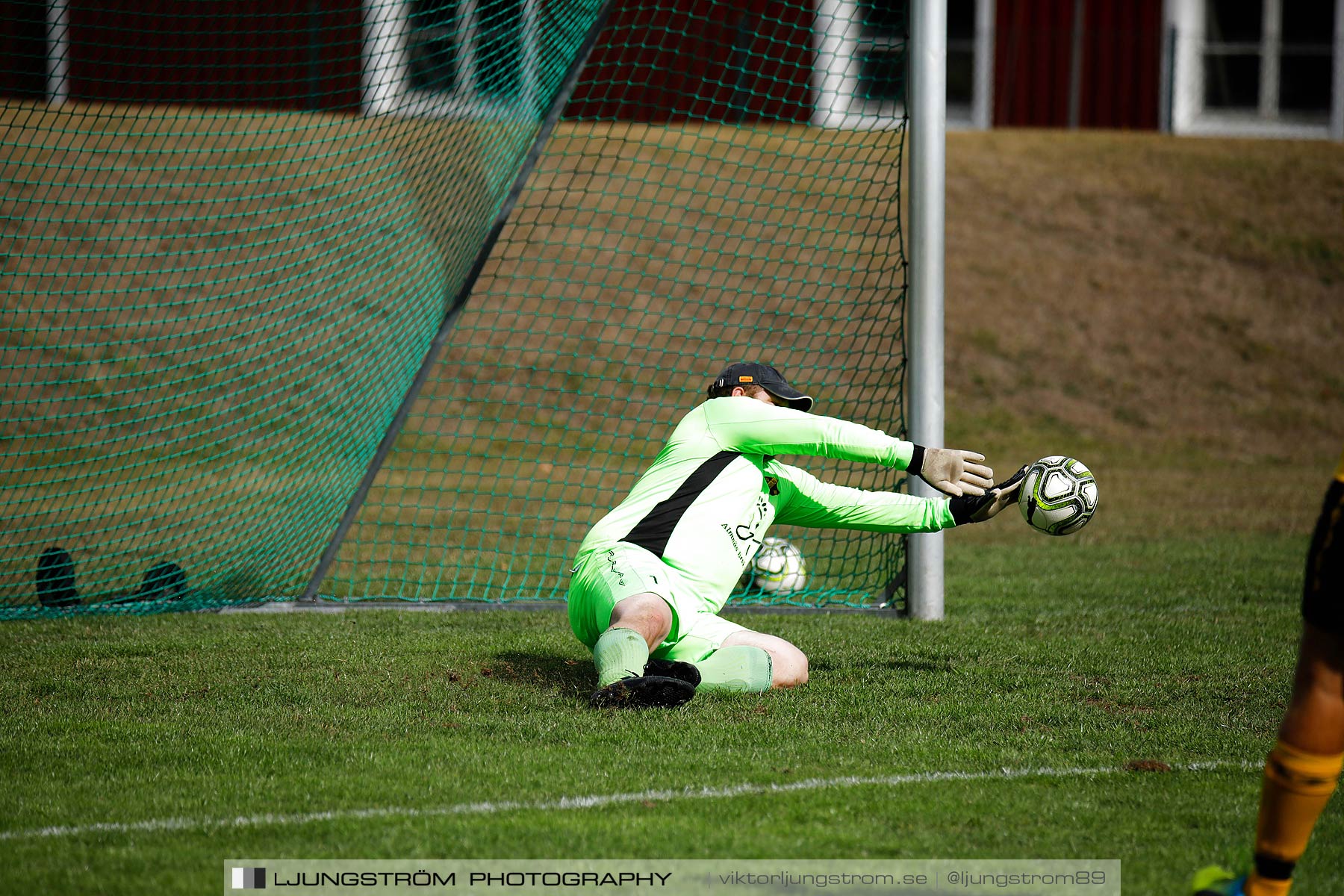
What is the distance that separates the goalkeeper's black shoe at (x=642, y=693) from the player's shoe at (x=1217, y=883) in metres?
1.97

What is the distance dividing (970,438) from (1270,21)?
1165 cm

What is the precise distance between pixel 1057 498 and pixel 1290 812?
2.18 metres

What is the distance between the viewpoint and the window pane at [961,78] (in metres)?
21.4

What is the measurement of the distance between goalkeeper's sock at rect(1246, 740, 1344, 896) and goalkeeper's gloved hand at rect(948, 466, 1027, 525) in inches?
84.4

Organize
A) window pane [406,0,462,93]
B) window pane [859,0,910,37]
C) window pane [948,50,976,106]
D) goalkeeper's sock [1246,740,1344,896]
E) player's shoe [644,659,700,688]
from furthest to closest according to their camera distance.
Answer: window pane [948,50,976,106]
window pane [859,0,910,37]
window pane [406,0,462,93]
player's shoe [644,659,700,688]
goalkeeper's sock [1246,740,1344,896]

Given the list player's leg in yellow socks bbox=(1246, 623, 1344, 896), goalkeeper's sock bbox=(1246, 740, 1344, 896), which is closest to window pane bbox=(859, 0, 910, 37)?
player's leg in yellow socks bbox=(1246, 623, 1344, 896)

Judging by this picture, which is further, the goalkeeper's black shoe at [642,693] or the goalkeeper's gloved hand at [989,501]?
the goalkeeper's gloved hand at [989,501]

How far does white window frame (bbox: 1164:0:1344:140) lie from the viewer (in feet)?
68.4

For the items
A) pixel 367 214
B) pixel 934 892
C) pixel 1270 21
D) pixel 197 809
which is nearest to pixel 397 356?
pixel 367 214

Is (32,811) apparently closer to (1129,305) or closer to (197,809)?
(197,809)

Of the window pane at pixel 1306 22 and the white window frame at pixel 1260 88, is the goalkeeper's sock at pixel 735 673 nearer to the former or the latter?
the white window frame at pixel 1260 88

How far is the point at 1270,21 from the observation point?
21.2 meters

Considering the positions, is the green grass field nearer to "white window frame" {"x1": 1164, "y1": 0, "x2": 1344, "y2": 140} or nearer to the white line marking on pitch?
the white line marking on pitch

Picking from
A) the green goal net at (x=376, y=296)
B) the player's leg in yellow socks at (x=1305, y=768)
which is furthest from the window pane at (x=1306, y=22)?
the player's leg in yellow socks at (x=1305, y=768)
